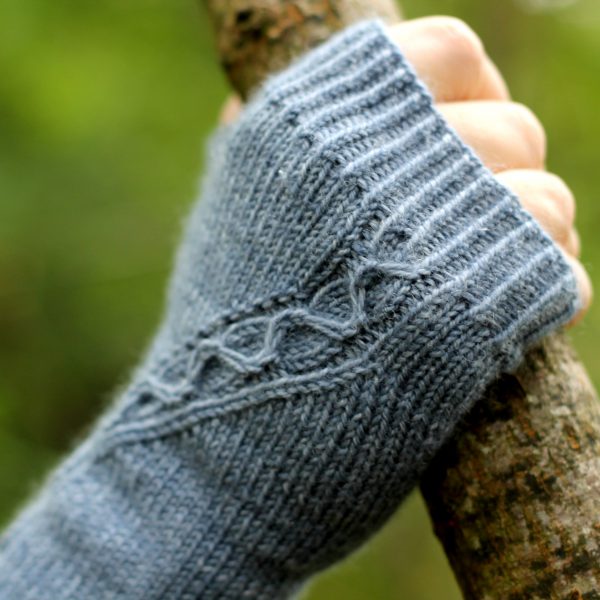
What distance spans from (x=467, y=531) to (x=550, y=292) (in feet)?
0.93

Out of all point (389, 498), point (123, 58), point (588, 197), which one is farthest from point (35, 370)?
point (389, 498)

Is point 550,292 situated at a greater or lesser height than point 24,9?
lesser

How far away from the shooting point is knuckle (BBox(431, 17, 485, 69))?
3.17 feet

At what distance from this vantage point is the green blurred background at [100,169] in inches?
117

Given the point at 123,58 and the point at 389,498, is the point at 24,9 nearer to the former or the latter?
the point at 123,58

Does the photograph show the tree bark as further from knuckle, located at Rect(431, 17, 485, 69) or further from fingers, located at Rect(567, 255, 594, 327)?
knuckle, located at Rect(431, 17, 485, 69)

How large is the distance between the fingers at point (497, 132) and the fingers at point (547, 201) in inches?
0.9

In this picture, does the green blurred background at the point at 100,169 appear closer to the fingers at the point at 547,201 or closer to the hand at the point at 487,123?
the hand at the point at 487,123

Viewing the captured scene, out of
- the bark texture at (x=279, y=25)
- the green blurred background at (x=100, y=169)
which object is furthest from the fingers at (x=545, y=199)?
the green blurred background at (x=100, y=169)

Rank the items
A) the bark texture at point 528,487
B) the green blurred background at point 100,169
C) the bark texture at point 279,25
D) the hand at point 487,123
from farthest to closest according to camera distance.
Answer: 1. the green blurred background at point 100,169
2. the bark texture at point 279,25
3. the hand at point 487,123
4. the bark texture at point 528,487

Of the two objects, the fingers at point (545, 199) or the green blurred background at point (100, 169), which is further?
the green blurred background at point (100, 169)

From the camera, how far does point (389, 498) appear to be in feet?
3.01

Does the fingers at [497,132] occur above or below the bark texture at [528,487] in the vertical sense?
above

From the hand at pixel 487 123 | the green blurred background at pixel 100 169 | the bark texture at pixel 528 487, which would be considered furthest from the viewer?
the green blurred background at pixel 100 169
